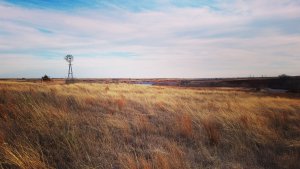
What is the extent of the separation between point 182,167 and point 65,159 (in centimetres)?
163

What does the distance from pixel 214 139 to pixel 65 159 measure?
113 inches

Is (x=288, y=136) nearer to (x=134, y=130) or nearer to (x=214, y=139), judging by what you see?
(x=214, y=139)

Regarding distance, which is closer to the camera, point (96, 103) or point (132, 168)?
point (132, 168)

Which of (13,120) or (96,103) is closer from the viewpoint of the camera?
(13,120)

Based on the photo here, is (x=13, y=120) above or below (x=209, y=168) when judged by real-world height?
above

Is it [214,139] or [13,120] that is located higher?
[13,120]

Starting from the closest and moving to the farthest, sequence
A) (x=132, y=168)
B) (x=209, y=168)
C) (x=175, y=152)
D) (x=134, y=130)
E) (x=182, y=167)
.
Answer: (x=132, y=168)
(x=182, y=167)
(x=209, y=168)
(x=175, y=152)
(x=134, y=130)

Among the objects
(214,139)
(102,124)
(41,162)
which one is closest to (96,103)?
(102,124)

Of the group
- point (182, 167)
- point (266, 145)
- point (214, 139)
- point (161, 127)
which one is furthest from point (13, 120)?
point (266, 145)

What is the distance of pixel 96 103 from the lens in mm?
9430

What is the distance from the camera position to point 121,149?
403cm

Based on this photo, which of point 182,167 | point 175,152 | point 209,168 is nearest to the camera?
point 182,167

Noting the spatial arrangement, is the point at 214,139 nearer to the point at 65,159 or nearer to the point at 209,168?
the point at 209,168

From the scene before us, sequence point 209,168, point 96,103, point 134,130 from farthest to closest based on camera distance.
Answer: point 96,103 < point 134,130 < point 209,168
